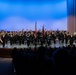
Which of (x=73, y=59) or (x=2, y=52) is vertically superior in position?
(x=73, y=59)

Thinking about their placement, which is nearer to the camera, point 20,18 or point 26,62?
point 26,62

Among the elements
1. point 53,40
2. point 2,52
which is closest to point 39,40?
point 53,40

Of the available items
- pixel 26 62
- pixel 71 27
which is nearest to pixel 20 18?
pixel 71 27

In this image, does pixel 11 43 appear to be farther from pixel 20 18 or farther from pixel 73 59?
pixel 73 59

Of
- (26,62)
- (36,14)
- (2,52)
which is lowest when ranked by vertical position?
(2,52)

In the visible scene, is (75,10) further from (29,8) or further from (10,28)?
(10,28)

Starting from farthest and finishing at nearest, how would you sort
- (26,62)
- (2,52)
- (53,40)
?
1. (53,40)
2. (2,52)
3. (26,62)

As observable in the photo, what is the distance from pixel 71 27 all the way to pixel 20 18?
4038 millimetres

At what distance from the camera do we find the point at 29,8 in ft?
65.1

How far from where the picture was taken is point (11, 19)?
64.4 feet

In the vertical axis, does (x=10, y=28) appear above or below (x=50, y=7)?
below

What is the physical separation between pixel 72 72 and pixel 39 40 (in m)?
13.9

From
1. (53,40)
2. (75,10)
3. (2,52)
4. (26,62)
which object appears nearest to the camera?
(26,62)

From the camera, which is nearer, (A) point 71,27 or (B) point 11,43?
(B) point 11,43
